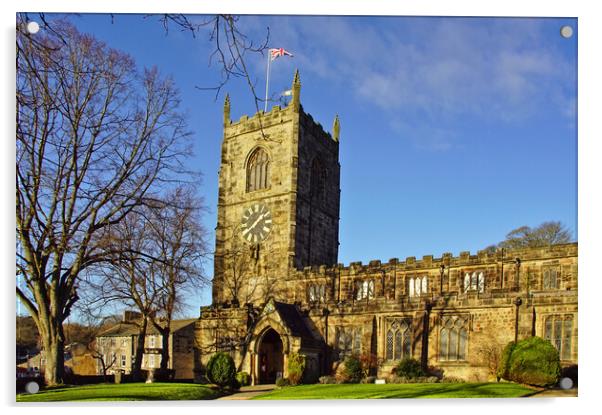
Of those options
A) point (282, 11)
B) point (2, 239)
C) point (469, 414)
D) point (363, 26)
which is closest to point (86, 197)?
point (2, 239)

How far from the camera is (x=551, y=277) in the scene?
24.9m

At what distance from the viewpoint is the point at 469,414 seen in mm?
12453

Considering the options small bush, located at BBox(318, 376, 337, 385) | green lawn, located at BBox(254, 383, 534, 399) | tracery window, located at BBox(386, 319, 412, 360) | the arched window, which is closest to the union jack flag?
green lawn, located at BBox(254, 383, 534, 399)

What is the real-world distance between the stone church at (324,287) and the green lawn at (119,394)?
6.99 meters

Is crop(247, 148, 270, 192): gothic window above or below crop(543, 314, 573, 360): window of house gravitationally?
above

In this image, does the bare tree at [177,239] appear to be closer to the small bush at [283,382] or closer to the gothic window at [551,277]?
the small bush at [283,382]

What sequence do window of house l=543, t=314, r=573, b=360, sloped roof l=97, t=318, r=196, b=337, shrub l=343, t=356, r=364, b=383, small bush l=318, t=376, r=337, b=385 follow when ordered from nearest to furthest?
window of house l=543, t=314, r=573, b=360, small bush l=318, t=376, r=337, b=385, shrub l=343, t=356, r=364, b=383, sloped roof l=97, t=318, r=196, b=337

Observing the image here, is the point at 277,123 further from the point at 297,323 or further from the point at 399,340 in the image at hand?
the point at 399,340

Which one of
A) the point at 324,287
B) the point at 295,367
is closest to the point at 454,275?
the point at 324,287

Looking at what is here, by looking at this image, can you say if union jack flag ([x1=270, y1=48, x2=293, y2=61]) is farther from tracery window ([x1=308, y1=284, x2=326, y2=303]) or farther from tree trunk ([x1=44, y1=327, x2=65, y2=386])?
tracery window ([x1=308, y1=284, x2=326, y2=303])

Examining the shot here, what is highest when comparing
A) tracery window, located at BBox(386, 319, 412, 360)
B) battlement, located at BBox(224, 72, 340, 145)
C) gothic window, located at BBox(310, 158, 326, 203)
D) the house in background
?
battlement, located at BBox(224, 72, 340, 145)

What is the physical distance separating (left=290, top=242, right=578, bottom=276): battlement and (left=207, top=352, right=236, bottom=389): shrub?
12736mm

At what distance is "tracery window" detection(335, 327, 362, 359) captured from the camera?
24906 millimetres

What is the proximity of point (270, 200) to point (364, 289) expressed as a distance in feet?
21.6
